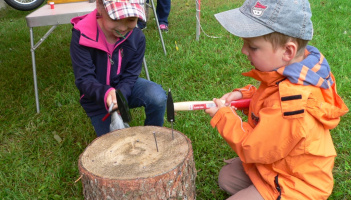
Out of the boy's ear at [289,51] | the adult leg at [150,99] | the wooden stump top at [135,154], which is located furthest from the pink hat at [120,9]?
the boy's ear at [289,51]

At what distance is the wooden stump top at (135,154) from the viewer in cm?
152

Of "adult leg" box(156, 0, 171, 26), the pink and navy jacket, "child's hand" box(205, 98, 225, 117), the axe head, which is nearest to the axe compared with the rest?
the axe head

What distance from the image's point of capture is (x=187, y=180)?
166 cm

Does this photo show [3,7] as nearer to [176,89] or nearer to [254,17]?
[176,89]

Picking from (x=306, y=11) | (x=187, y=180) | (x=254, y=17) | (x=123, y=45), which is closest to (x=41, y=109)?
(x=123, y=45)

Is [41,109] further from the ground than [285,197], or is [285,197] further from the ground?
[285,197]

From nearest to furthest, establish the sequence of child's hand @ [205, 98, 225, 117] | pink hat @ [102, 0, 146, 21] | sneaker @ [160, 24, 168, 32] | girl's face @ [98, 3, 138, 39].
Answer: child's hand @ [205, 98, 225, 117] < pink hat @ [102, 0, 146, 21] < girl's face @ [98, 3, 138, 39] < sneaker @ [160, 24, 168, 32]

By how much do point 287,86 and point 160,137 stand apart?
71 cm

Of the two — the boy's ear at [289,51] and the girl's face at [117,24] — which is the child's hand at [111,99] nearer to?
the girl's face at [117,24]

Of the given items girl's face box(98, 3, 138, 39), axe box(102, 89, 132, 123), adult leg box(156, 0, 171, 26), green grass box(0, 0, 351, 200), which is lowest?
green grass box(0, 0, 351, 200)

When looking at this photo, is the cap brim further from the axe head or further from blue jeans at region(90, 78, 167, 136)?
blue jeans at region(90, 78, 167, 136)

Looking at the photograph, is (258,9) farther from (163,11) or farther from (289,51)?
(163,11)

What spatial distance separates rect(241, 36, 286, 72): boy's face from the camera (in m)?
1.52

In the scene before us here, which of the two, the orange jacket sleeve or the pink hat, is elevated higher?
the pink hat
